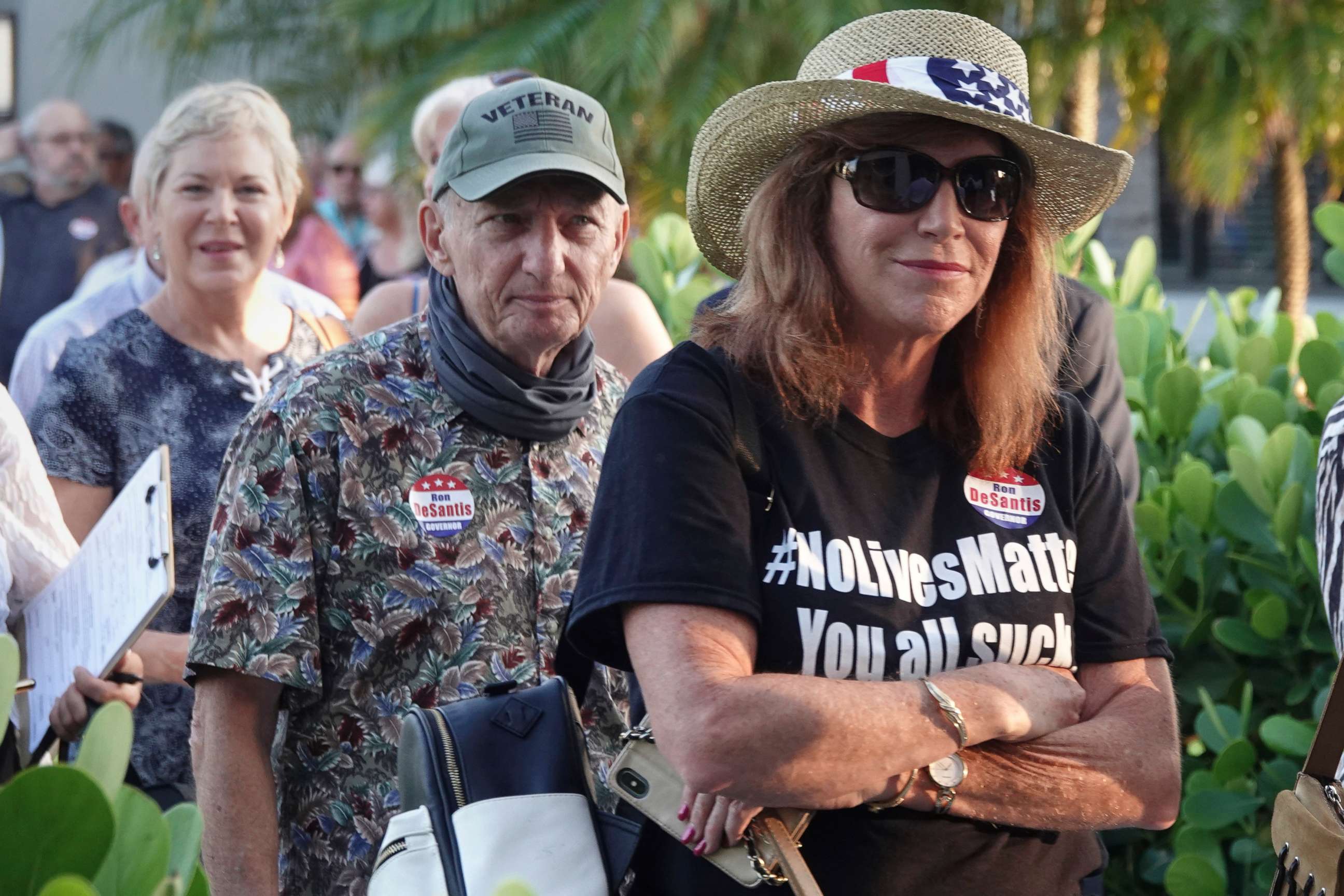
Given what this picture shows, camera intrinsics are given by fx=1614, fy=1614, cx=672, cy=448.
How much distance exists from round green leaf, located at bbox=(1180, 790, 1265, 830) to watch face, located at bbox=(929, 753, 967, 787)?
5.73ft

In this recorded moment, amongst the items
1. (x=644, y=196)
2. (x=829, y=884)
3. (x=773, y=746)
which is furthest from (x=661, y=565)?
(x=644, y=196)

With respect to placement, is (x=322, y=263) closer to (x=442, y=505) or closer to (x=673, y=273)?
(x=673, y=273)

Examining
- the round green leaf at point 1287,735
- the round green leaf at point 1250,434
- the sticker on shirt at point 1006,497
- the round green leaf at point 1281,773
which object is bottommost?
the round green leaf at point 1281,773

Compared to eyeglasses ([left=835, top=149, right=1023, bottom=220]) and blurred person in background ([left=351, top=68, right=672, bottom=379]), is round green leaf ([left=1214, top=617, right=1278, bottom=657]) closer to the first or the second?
blurred person in background ([left=351, top=68, right=672, bottom=379])

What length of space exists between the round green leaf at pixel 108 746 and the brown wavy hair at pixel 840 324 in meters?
1.07

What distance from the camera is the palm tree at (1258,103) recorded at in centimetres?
1010

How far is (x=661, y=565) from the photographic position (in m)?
1.91

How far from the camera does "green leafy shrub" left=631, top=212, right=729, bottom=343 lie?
14.8 ft

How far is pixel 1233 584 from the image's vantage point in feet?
12.3

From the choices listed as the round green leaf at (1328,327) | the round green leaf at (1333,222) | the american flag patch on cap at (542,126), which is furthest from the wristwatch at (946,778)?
the round green leaf at (1328,327)

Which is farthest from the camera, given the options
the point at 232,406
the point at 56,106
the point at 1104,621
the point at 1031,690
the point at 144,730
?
the point at 56,106

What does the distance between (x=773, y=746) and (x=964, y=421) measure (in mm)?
567

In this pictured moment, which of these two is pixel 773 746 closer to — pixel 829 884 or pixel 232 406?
pixel 829 884

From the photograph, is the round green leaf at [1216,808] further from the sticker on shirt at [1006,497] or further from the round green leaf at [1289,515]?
the sticker on shirt at [1006,497]
